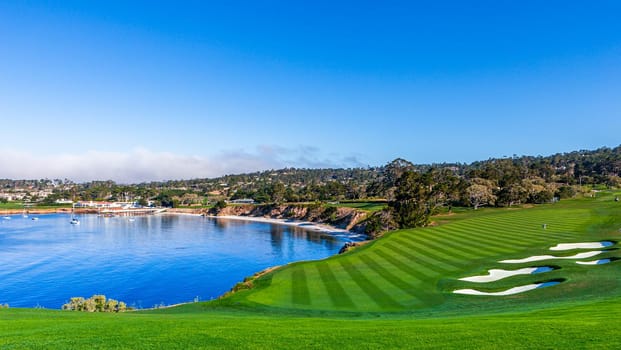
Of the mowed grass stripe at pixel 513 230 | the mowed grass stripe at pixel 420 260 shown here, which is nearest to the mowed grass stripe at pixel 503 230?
the mowed grass stripe at pixel 513 230

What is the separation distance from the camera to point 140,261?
61812 millimetres

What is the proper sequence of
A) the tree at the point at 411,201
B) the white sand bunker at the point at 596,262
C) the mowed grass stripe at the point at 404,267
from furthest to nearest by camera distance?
the tree at the point at 411,201 < the mowed grass stripe at the point at 404,267 < the white sand bunker at the point at 596,262

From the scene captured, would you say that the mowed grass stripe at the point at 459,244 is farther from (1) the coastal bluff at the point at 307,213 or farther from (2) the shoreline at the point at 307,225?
(1) the coastal bluff at the point at 307,213

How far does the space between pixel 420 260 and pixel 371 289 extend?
9.64m

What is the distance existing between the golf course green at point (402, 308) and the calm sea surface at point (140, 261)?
20571 mm

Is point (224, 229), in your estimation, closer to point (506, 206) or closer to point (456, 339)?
point (506, 206)

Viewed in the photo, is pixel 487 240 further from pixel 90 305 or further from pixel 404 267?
pixel 90 305

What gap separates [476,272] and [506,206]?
74.1 metres

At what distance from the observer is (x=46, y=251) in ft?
226

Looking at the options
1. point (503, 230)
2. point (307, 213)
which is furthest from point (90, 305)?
point (307, 213)

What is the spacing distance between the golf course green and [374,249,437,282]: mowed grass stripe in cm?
7

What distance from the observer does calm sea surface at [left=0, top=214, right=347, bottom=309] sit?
140ft

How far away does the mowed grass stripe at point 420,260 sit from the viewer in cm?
2683

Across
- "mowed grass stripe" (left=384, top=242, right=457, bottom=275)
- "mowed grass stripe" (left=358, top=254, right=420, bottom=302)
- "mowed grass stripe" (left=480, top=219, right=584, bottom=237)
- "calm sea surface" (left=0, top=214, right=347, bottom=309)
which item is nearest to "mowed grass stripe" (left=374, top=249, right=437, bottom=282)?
"mowed grass stripe" (left=384, top=242, right=457, bottom=275)
